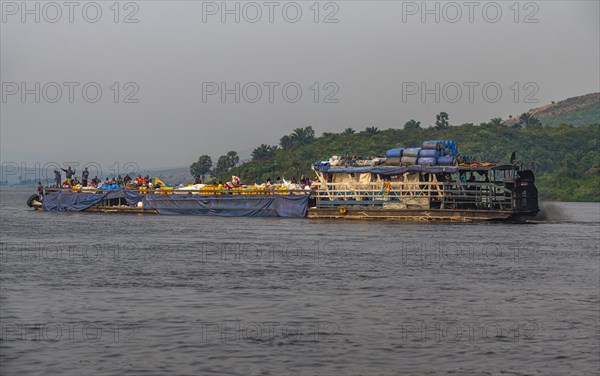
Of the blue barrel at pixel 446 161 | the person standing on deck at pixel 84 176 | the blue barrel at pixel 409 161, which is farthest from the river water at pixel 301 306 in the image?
the person standing on deck at pixel 84 176

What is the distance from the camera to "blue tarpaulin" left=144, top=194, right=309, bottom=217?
193ft

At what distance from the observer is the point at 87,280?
2698cm

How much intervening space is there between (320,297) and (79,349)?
8520 mm

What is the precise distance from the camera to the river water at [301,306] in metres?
16.5

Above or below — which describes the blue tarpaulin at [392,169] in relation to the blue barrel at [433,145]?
below

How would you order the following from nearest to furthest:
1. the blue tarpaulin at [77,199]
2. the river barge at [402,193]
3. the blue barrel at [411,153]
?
1. the river barge at [402,193]
2. the blue barrel at [411,153]
3. the blue tarpaulin at [77,199]

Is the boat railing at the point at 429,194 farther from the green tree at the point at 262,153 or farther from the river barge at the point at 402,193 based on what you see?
the green tree at the point at 262,153

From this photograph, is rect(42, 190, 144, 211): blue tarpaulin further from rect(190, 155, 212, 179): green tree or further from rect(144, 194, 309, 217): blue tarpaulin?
rect(190, 155, 212, 179): green tree

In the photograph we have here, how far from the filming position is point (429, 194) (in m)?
53.6

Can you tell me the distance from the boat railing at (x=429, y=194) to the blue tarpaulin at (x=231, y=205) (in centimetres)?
337

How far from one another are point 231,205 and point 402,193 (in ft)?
45.0

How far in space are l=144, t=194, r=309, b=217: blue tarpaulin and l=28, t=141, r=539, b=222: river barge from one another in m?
0.07

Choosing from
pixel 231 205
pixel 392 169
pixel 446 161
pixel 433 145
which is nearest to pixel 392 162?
pixel 392 169

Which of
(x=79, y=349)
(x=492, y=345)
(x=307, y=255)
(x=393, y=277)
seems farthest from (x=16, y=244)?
(x=492, y=345)
